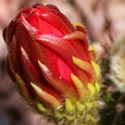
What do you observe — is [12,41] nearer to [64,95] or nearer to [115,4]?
[64,95]

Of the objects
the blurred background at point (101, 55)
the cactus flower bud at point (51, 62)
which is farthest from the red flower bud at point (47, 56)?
the blurred background at point (101, 55)

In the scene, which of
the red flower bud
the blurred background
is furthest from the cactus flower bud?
the blurred background

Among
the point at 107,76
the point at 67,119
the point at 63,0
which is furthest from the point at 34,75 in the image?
the point at 63,0

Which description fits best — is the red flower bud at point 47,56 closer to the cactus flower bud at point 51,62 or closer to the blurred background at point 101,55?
the cactus flower bud at point 51,62

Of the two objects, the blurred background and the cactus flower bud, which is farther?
the blurred background

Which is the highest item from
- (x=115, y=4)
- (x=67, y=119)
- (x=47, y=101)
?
(x=47, y=101)

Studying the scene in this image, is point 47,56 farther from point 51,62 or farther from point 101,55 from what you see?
point 101,55

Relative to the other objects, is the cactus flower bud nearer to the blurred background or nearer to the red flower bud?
the red flower bud

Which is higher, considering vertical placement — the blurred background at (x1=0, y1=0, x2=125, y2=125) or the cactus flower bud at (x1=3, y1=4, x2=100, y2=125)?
the cactus flower bud at (x1=3, y1=4, x2=100, y2=125)
